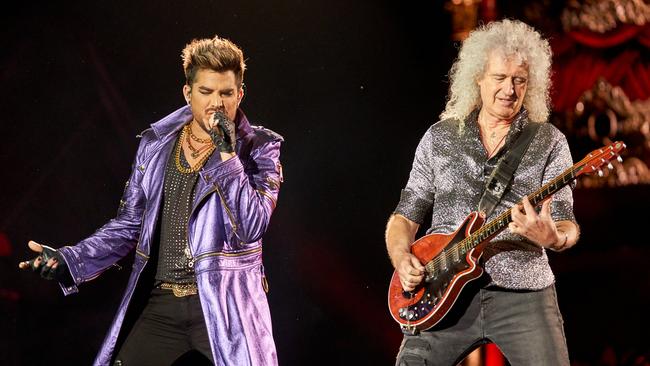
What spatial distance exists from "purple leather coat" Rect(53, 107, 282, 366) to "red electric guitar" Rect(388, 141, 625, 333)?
0.77 m

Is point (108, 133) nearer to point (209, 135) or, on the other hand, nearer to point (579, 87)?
point (209, 135)

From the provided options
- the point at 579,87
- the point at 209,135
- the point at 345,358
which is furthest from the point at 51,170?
the point at 579,87

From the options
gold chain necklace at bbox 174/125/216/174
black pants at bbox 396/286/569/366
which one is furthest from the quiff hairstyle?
black pants at bbox 396/286/569/366

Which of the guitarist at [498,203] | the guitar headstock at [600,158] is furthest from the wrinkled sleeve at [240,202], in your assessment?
the guitar headstock at [600,158]

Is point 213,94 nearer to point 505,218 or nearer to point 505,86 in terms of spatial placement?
point 505,86

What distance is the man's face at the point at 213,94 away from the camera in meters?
4.43

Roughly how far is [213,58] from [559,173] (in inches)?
73.9

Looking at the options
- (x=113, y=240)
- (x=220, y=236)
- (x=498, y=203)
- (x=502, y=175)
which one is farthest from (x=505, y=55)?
(x=113, y=240)

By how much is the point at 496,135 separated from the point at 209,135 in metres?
1.52

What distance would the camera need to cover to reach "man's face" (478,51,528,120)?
3.88m

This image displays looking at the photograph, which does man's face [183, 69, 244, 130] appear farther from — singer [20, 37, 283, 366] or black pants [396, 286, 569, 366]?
black pants [396, 286, 569, 366]

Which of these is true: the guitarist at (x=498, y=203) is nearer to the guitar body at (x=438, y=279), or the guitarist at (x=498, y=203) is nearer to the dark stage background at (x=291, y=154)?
the guitar body at (x=438, y=279)

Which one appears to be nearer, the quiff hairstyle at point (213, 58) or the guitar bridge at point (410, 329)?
the guitar bridge at point (410, 329)

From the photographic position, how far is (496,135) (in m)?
3.96
